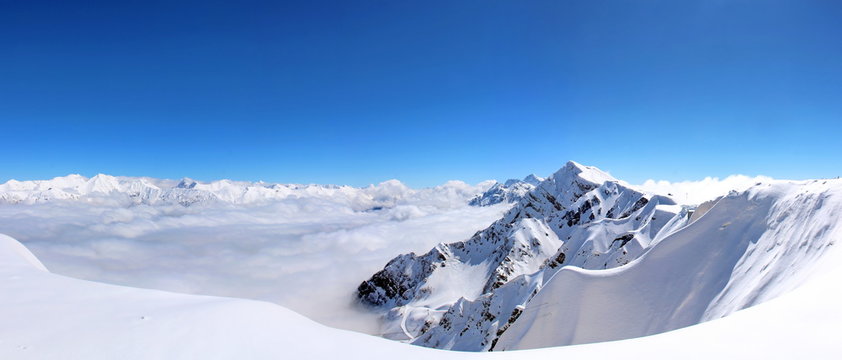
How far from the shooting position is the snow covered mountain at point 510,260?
196 ft

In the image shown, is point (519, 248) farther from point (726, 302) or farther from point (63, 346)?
point (63, 346)

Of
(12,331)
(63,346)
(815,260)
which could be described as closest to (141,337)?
(63,346)

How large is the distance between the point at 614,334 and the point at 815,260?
428 inches

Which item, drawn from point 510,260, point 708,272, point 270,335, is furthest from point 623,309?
point 510,260

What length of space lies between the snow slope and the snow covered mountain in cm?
1458

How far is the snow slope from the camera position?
13.4m

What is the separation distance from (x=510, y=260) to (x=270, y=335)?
14227 centimetres

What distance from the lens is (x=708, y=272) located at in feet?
59.2

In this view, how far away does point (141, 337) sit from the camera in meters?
5.83

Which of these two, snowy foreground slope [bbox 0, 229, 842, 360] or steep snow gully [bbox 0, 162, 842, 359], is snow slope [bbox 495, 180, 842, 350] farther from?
snowy foreground slope [bbox 0, 229, 842, 360]

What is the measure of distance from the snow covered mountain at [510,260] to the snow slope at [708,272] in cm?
1458

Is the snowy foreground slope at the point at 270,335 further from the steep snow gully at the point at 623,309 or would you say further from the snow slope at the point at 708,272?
the snow slope at the point at 708,272

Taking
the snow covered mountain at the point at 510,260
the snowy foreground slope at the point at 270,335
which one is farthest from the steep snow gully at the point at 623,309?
the snow covered mountain at the point at 510,260

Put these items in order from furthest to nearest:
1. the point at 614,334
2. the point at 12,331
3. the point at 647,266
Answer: the point at 647,266, the point at 614,334, the point at 12,331
